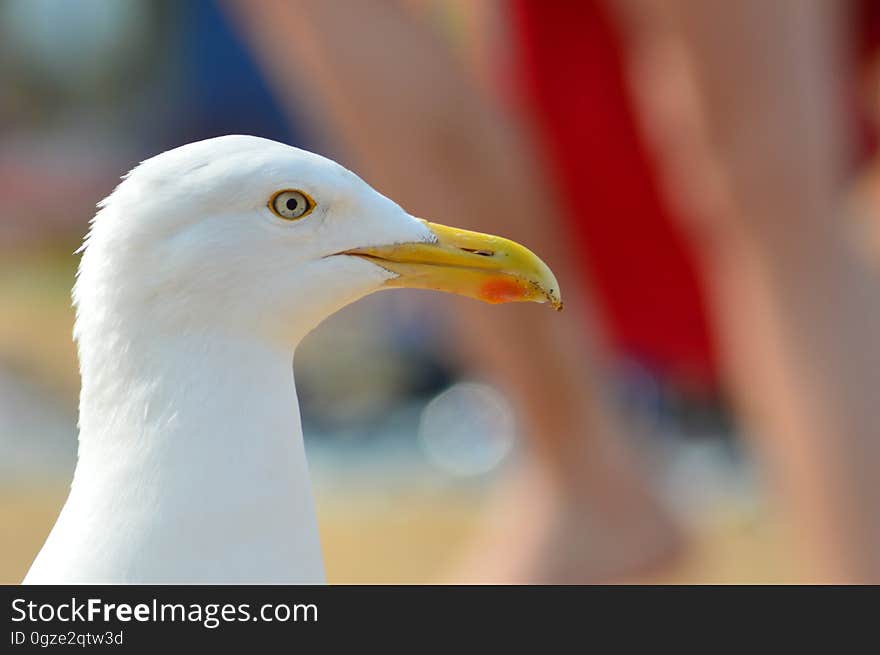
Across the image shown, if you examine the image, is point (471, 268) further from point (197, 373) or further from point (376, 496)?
point (376, 496)

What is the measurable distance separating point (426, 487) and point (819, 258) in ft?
5.61

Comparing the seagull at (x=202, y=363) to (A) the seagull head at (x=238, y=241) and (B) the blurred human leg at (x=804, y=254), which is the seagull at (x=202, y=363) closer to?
(A) the seagull head at (x=238, y=241)

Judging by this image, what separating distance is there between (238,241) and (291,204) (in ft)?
0.14

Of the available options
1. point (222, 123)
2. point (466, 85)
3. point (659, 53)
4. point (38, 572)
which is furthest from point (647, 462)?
point (222, 123)

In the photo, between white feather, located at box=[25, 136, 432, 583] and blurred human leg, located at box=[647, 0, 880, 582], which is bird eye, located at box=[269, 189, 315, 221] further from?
blurred human leg, located at box=[647, 0, 880, 582]


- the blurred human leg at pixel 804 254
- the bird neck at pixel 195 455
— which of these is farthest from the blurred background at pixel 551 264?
the bird neck at pixel 195 455

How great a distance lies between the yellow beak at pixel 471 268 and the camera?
0.95 meters

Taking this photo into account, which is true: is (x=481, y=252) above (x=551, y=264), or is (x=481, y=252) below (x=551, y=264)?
below

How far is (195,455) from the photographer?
0.87 meters

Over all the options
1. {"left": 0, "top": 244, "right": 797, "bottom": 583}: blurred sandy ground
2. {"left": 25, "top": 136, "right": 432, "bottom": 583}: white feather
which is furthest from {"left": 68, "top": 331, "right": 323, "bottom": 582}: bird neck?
{"left": 0, "top": 244, "right": 797, "bottom": 583}: blurred sandy ground

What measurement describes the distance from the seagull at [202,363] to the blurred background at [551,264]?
2.56ft

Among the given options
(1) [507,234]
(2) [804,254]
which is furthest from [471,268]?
(1) [507,234]

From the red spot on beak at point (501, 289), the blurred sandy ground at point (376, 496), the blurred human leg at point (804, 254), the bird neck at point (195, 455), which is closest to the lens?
the bird neck at point (195, 455)

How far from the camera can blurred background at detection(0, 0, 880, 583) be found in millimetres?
1620
